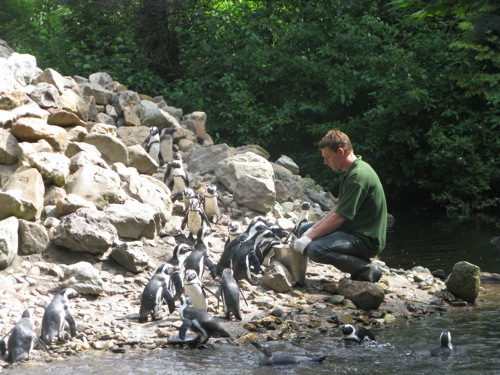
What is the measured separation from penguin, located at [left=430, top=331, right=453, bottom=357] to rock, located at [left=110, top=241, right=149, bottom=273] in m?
3.39

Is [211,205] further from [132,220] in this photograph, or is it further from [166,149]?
[166,149]

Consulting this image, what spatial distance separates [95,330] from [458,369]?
10.7ft

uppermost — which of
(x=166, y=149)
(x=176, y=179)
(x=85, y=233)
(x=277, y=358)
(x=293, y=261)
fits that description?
(x=166, y=149)

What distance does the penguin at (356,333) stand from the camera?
772 cm

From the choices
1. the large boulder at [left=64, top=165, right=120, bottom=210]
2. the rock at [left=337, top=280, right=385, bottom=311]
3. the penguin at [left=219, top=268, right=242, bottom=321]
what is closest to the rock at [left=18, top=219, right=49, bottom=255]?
the large boulder at [left=64, top=165, right=120, bottom=210]

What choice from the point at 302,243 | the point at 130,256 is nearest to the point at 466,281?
the point at 302,243

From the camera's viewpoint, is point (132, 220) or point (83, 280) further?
point (132, 220)

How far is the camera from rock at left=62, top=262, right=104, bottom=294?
8.38 metres

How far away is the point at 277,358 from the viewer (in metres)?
7.04

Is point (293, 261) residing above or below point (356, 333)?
above

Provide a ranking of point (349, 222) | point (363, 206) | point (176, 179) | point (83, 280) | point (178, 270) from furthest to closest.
A: point (176, 179) < point (349, 222) < point (363, 206) < point (178, 270) < point (83, 280)

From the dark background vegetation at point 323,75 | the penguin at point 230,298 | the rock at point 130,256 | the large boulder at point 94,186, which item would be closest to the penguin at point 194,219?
the large boulder at point 94,186

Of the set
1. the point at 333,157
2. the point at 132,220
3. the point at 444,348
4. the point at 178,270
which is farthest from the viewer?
the point at 132,220

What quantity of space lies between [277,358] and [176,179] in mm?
5734
